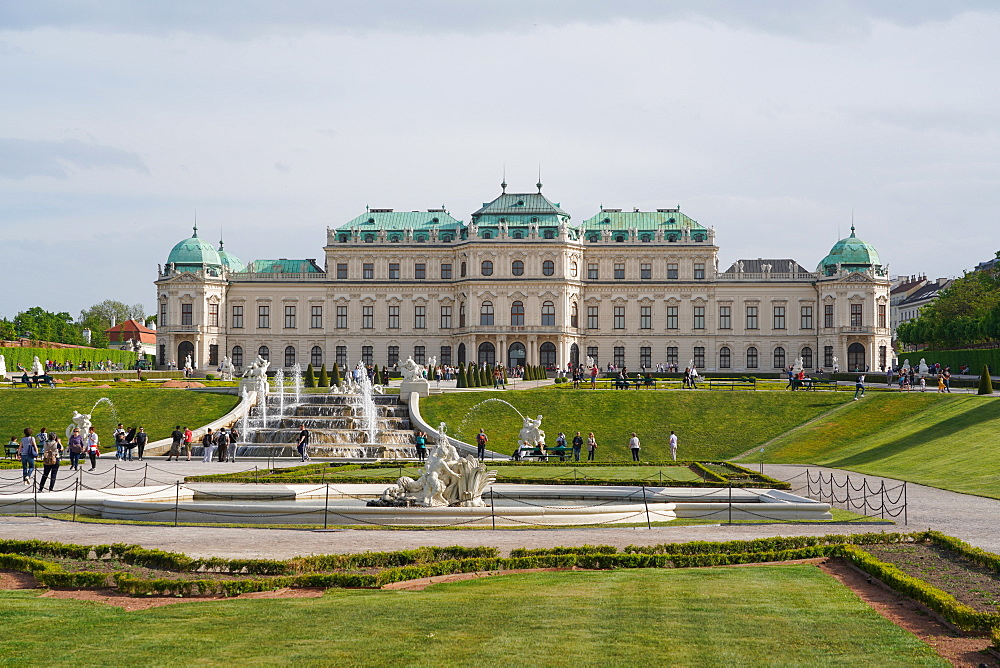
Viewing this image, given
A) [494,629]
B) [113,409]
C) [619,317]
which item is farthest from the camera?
[619,317]

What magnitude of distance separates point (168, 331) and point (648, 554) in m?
80.6

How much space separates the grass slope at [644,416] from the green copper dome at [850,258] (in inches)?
1486

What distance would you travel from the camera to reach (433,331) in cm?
9438

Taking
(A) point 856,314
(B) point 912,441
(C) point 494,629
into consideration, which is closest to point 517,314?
(A) point 856,314

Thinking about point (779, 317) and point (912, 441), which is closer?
point (912, 441)

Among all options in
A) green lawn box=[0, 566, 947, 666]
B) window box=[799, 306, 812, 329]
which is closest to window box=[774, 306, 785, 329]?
window box=[799, 306, 812, 329]

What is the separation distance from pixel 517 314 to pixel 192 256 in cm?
2981

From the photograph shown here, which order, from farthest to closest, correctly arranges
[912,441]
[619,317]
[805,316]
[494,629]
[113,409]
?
1. [619,317]
2. [805,316]
3. [113,409]
4. [912,441]
5. [494,629]

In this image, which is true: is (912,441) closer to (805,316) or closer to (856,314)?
(856,314)

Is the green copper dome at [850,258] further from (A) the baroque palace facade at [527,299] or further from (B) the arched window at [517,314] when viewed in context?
(B) the arched window at [517,314]

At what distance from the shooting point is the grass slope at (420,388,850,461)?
157 feet

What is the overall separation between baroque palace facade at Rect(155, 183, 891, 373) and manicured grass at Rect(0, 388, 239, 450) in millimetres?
37258

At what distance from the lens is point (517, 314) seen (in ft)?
298

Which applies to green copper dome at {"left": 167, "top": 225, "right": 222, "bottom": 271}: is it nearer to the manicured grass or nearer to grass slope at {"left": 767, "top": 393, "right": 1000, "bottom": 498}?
the manicured grass
